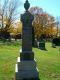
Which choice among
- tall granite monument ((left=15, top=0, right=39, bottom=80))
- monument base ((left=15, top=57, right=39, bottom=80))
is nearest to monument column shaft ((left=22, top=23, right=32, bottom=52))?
tall granite monument ((left=15, top=0, right=39, bottom=80))

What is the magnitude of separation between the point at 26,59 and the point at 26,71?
2.30ft

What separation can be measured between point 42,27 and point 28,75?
62.2 meters

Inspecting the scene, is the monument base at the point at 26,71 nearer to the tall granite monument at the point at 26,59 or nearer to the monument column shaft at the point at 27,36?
the tall granite monument at the point at 26,59

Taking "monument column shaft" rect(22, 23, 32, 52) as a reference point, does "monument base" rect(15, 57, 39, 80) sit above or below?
below

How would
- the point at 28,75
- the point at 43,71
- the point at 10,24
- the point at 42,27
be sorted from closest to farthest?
the point at 28,75 < the point at 43,71 < the point at 10,24 < the point at 42,27

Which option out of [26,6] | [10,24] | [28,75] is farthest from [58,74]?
[10,24]

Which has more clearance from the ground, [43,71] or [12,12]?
[12,12]

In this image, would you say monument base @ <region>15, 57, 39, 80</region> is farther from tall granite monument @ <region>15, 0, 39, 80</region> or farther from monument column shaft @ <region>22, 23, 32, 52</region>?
monument column shaft @ <region>22, 23, 32, 52</region>

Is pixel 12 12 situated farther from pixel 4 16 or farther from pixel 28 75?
pixel 28 75

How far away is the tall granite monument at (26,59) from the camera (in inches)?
528

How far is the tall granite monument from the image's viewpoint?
44.0 feet

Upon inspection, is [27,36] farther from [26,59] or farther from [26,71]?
[26,71]

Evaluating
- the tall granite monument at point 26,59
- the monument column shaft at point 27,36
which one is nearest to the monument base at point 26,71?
the tall granite monument at point 26,59

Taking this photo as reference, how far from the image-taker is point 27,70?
13.6m
